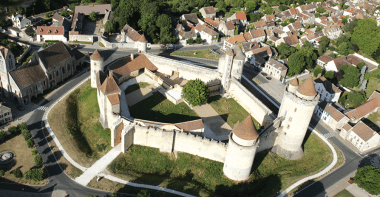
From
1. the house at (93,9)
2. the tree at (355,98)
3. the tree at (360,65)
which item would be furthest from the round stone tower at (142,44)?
the tree at (360,65)

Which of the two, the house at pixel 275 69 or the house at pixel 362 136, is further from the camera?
the house at pixel 275 69

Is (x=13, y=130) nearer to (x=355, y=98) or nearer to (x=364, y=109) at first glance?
(x=364, y=109)

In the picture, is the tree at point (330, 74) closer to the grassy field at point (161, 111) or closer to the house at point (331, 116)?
the house at point (331, 116)

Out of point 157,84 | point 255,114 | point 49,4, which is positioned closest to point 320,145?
point 255,114

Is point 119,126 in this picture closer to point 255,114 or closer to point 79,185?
point 79,185

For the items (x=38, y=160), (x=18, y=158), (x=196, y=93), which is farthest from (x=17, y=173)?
(x=196, y=93)
